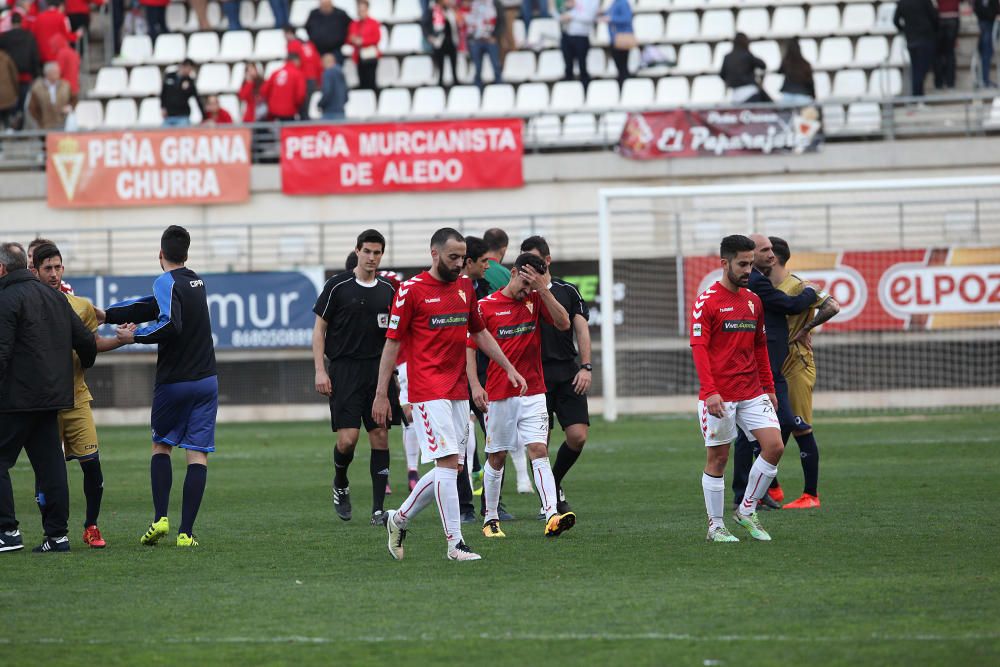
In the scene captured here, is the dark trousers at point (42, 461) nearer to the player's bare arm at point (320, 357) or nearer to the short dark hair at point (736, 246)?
the player's bare arm at point (320, 357)

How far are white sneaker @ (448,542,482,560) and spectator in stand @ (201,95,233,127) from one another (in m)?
19.1

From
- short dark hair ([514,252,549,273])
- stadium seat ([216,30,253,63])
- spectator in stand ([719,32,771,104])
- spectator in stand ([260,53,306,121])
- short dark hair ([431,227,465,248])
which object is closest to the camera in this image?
short dark hair ([431,227,465,248])

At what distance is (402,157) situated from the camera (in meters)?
25.6

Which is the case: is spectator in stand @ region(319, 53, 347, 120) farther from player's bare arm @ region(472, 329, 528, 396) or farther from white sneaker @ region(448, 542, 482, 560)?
white sneaker @ region(448, 542, 482, 560)

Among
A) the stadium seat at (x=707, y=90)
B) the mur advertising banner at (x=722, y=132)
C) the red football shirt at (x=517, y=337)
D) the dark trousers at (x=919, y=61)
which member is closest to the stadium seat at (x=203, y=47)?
the mur advertising banner at (x=722, y=132)

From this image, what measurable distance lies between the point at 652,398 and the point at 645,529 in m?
13.1

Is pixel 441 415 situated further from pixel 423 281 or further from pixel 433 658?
pixel 433 658

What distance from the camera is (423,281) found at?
891 cm

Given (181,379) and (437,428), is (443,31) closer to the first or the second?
(181,379)

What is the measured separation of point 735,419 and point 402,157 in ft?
55.7

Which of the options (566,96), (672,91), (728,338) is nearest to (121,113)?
(566,96)

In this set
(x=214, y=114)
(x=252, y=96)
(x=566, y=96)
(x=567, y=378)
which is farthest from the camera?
(x=252, y=96)

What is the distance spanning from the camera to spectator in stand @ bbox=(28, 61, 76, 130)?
26.9 m

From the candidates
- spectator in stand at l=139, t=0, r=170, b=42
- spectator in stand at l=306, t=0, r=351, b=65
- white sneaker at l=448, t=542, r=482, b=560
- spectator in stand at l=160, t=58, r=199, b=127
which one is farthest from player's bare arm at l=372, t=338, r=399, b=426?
spectator in stand at l=139, t=0, r=170, b=42
